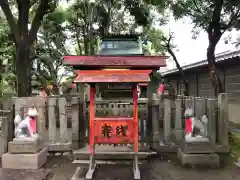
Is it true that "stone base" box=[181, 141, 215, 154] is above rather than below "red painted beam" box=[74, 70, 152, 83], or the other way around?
below

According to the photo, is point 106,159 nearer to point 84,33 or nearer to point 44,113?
point 44,113

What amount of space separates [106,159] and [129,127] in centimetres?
142

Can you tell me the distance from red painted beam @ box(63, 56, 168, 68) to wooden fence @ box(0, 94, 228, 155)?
1.81 meters

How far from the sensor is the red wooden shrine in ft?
18.5

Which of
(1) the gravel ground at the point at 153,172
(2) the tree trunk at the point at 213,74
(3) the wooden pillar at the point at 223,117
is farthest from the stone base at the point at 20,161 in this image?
(2) the tree trunk at the point at 213,74

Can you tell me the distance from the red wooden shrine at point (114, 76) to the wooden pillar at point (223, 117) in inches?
88.4

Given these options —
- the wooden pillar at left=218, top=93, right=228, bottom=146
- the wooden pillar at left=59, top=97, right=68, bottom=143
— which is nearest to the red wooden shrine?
the wooden pillar at left=59, top=97, right=68, bottom=143

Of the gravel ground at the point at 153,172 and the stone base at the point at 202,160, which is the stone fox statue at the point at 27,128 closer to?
the gravel ground at the point at 153,172

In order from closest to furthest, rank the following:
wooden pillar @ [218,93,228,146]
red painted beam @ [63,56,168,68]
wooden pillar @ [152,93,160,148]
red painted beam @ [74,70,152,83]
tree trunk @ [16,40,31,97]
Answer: red painted beam @ [74,70,152,83]
red painted beam @ [63,56,168,68]
wooden pillar @ [218,93,228,146]
wooden pillar @ [152,93,160,148]
tree trunk @ [16,40,31,97]

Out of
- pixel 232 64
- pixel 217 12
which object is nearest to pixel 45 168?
pixel 217 12

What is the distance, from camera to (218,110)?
23.3 feet

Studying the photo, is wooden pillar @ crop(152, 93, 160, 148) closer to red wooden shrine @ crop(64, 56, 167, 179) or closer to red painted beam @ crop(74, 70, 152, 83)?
red wooden shrine @ crop(64, 56, 167, 179)

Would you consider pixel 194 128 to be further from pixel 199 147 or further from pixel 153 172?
pixel 153 172

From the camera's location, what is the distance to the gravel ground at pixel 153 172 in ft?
18.9
